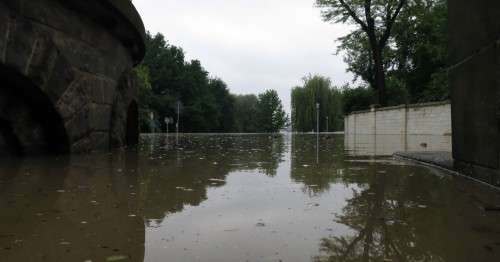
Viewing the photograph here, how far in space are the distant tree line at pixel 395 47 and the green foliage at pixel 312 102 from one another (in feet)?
19.3

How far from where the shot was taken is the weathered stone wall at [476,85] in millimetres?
3801

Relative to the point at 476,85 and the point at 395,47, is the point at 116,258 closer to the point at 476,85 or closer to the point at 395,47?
the point at 476,85

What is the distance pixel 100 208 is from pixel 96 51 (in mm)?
5530

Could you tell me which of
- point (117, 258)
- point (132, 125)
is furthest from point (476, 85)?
point (132, 125)

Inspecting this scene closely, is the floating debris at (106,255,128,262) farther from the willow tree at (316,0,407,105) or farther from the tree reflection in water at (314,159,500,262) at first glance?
the willow tree at (316,0,407,105)

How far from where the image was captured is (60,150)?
25.1 feet

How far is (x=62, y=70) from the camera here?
687 cm

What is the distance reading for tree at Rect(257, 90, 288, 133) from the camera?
99.8 metres

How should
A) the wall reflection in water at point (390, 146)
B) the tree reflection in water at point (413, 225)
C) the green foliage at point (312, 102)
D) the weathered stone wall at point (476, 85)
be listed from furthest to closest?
the green foliage at point (312, 102) → the wall reflection in water at point (390, 146) → the weathered stone wall at point (476, 85) → the tree reflection in water at point (413, 225)

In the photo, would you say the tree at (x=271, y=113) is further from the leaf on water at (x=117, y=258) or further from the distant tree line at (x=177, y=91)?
the leaf on water at (x=117, y=258)

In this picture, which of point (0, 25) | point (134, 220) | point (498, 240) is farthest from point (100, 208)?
point (0, 25)

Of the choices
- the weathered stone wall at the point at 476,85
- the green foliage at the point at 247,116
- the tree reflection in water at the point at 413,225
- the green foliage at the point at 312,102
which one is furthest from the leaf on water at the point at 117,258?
the green foliage at the point at 247,116

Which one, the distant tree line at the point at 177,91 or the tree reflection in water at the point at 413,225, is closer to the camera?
the tree reflection in water at the point at 413,225

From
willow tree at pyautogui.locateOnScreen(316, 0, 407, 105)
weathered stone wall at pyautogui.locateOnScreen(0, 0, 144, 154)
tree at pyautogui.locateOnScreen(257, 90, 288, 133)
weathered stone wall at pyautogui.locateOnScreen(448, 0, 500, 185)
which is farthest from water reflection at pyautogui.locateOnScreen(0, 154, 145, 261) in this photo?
tree at pyautogui.locateOnScreen(257, 90, 288, 133)
